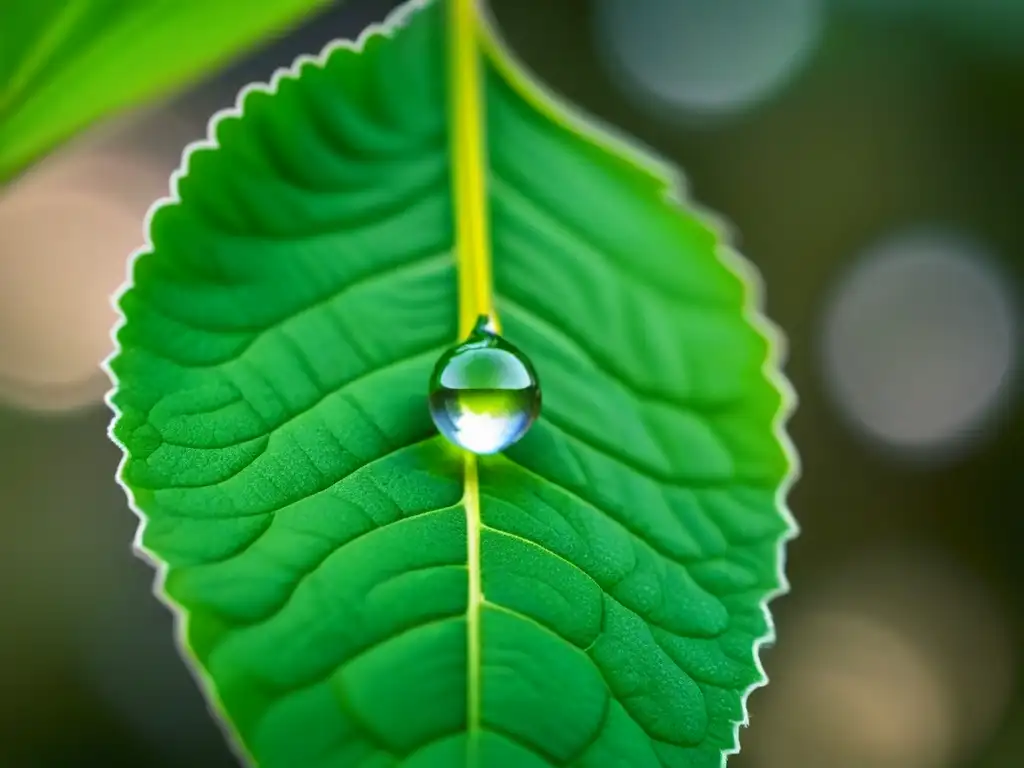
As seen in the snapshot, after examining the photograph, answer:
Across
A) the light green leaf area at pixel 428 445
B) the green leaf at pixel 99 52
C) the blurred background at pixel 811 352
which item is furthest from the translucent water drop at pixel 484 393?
the blurred background at pixel 811 352

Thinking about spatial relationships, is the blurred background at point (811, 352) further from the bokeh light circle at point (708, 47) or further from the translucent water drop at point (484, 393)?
the translucent water drop at point (484, 393)

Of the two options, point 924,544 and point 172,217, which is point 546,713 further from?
point 924,544

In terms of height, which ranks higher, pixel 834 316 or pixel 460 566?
pixel 834 316

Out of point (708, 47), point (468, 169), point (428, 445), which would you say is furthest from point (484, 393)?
point (708, 47)

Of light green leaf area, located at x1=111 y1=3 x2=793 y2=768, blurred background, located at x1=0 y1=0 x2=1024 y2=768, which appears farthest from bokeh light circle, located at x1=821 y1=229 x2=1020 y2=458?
light green leaf area, located at x1=111 y1=3 x2=793 y2=768

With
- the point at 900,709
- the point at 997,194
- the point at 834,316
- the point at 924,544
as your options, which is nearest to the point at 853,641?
the point at 900,709

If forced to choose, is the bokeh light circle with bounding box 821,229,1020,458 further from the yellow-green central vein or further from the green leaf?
the green leaf
